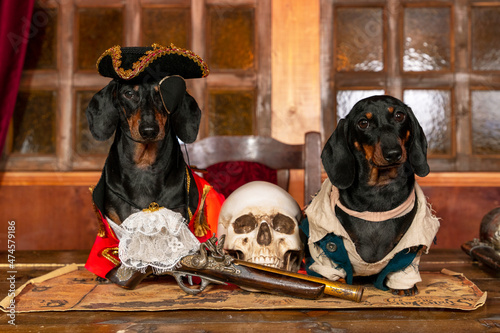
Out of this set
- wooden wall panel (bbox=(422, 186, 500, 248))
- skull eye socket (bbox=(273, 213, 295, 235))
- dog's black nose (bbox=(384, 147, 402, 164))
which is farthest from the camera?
wooden wall panel (bbox=(422, 186, 500, 248))

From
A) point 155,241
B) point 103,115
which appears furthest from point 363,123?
point 103,115

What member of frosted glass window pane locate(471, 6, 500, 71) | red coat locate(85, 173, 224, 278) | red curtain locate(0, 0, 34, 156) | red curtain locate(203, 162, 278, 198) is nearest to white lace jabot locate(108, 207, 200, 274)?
red coat locate(85, 173, 224, 278)

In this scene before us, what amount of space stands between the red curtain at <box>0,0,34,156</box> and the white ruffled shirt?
217cm

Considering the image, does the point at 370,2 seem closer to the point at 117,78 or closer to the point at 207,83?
the point at 207,83

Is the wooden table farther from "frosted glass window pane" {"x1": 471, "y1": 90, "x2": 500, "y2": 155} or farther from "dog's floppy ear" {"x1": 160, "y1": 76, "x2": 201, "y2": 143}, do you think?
"frosted glass window pane" {"x1": 471, "y1": 90, "x2": 500, "y2": 155}

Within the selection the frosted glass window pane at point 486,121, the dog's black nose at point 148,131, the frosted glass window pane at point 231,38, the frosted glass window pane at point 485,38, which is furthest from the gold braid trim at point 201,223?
the frosted glass window pane at point 485,38

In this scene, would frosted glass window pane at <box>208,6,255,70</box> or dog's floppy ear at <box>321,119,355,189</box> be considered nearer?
dog's floppy ear at <box>321,119,355,189</box>

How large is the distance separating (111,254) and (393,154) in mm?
1042

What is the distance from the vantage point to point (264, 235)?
1691 mm

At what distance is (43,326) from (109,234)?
55 cm

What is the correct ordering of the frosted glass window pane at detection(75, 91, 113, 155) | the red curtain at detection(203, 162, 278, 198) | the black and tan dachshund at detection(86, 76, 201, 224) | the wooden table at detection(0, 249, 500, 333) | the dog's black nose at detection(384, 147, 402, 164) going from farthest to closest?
the frosted glass window pane at detection(75, 91, 113, 155) → the red curtain at detection(203, 162, 278, 198) → the black and tan dachshund at detection(86, 76, 201, 224) → the dog's black nose at detection(384, 147, 402, 164) → the wooden table at detection(0, 249, 500, 333)

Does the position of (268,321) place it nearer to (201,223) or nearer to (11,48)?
(201,223)

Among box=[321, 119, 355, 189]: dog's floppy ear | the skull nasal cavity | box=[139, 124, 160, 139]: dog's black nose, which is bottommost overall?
the skull nasal cavity

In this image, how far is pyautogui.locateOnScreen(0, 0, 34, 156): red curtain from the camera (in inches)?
113
